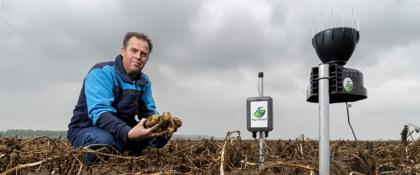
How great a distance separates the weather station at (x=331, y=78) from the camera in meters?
1.85

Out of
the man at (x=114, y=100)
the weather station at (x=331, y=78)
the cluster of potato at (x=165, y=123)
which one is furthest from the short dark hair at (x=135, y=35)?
the weather station at (x=331, y=78)

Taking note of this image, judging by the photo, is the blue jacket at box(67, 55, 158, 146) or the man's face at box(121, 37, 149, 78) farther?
Result: the man's face at box(121, 37, 149, 78)

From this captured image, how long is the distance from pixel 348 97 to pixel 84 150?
1.10 m

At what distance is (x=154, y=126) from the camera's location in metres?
2.21

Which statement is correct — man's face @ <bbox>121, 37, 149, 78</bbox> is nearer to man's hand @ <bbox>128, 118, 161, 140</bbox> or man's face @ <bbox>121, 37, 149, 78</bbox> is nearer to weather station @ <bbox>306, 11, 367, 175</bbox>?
man's hand @ <bbox>128, 118, 161, 140</bbox>

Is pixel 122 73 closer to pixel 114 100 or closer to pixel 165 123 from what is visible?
pixel 114 100

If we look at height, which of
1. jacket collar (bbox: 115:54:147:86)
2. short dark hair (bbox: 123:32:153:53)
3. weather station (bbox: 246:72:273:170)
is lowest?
weather station (bbox: 246:72:273:170)

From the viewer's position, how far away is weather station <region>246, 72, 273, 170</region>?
8.27 feet

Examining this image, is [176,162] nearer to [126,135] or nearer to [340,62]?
[126,135]

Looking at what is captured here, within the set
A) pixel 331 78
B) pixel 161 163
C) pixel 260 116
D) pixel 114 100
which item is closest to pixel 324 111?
pixel 331 78

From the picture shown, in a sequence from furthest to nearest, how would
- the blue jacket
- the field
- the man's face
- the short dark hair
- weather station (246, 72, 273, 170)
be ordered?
the short dark hair
the man's face
the blue jacket
weather station (246, 72, 273, 170)
the field

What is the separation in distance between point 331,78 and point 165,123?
0.80m

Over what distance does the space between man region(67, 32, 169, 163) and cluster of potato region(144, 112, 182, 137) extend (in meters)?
0.36

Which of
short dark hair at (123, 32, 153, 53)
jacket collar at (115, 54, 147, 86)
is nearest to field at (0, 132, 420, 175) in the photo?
jacket collar at (115, 54, 147, 86)
